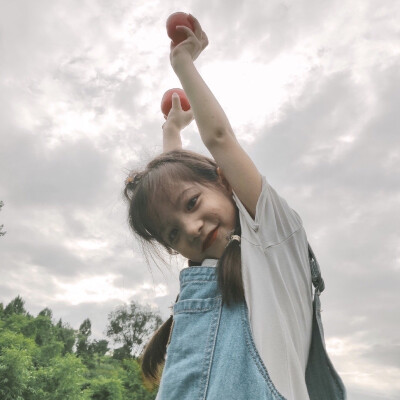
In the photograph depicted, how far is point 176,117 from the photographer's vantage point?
7.74 feet

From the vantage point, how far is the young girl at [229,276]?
1195 mm

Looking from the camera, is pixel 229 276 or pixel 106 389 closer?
pixel 229 276

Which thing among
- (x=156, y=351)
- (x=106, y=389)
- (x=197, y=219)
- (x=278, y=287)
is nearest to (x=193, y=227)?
(x=197, y=219)

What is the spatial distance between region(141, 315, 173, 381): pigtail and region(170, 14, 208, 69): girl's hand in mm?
1045

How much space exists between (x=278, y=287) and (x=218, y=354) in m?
0.28

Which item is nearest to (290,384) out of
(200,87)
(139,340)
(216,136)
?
(216,136)

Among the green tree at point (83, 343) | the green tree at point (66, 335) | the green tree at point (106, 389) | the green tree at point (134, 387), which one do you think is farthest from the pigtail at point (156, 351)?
the green tree at point (83, 343)

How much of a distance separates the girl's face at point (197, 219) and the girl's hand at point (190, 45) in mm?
488

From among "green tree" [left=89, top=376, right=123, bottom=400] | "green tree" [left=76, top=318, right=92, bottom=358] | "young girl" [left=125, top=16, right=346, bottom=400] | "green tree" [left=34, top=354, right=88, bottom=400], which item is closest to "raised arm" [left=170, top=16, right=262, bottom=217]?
"young girl" [left=125, top=16, right=346, bottom=400]

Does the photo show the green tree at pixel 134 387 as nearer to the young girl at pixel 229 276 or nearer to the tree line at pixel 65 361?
the tree line at pixel 65 361

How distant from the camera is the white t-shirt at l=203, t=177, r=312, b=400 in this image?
1.20 meters

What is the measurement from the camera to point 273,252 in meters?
1.36

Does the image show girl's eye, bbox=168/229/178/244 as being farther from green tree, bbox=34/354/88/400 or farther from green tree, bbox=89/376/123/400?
green tree, bbox=89/376/123/400

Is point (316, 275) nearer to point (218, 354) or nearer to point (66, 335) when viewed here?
point (218, 354)
